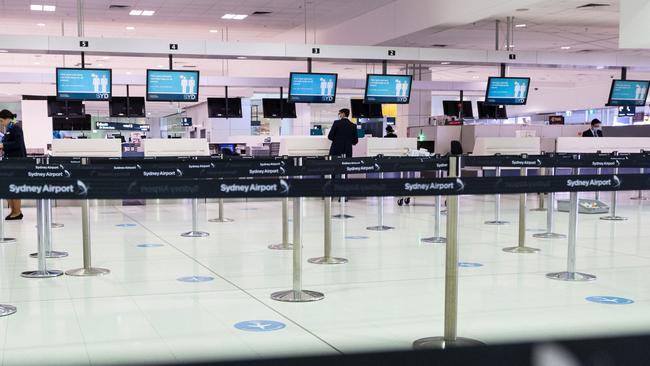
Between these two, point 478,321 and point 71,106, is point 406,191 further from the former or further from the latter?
point 71,106

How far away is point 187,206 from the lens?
1419cm

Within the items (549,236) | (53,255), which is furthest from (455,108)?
(53,255)

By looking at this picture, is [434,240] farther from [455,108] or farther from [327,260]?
[455,108]

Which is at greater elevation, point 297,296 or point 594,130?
point 594,130

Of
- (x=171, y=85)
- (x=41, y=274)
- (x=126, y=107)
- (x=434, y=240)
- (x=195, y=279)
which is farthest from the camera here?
(x=126, y=107)

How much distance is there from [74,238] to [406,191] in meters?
6.23

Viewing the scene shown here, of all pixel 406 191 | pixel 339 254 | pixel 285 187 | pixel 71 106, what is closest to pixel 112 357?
pixel 285 187

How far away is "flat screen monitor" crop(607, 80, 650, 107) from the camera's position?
58.9 feet

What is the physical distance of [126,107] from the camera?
20.5m

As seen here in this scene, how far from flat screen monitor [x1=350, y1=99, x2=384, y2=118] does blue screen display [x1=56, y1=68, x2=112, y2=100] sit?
320 inches

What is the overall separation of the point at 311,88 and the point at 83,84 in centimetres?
484

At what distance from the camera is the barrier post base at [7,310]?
5062 mm

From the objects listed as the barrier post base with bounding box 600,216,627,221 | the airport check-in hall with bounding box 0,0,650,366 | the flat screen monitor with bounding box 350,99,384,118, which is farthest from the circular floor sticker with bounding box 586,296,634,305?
the flat screen monitor with bounding box 350,99,384,118

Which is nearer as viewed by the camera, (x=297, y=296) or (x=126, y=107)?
(x=297, y=296)
